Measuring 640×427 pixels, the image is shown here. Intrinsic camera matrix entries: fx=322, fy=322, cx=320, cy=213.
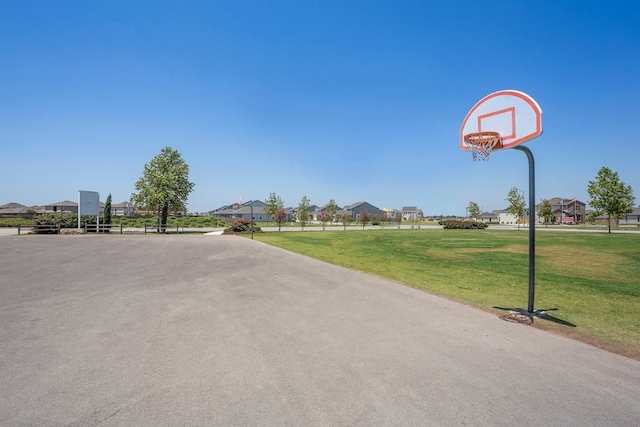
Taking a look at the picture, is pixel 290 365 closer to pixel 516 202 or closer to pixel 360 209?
pixel 516 202

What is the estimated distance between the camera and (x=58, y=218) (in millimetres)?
34781

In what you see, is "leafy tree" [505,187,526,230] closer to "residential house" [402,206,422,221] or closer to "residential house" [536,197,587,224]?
"residential house" [536,197,587,224]

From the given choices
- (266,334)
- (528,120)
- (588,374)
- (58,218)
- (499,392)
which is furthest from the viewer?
(58,218)

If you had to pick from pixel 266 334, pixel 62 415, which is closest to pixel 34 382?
pixel 62 415

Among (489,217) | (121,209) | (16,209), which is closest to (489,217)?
(489,217)

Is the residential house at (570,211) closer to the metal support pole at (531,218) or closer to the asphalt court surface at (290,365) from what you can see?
the metal support pole at (531,218)

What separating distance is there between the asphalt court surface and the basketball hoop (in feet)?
12.4

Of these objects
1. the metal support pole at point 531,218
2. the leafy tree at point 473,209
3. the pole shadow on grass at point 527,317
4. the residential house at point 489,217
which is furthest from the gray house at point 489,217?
the pole shadow on grass at point 527,317

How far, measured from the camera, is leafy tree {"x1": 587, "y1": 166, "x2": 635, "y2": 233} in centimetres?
3450

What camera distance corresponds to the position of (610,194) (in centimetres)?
3503

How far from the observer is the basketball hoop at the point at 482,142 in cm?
751

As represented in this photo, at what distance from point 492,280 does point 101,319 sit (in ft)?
35.6

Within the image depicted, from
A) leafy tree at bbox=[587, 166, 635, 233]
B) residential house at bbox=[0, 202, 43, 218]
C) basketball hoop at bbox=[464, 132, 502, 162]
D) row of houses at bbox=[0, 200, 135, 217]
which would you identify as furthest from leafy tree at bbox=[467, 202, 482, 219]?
residential house at bbox=[0, 202, 43, 218]

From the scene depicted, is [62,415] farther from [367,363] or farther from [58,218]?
[58,218]
